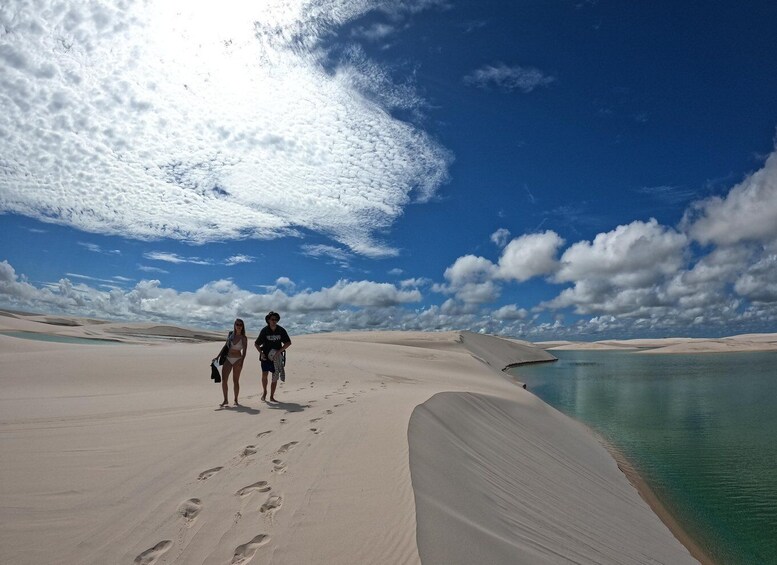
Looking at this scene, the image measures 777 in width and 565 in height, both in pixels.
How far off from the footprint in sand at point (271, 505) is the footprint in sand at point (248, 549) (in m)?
0.45

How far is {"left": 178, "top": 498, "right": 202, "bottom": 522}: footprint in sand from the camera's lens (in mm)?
4247

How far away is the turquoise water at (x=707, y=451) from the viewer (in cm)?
812

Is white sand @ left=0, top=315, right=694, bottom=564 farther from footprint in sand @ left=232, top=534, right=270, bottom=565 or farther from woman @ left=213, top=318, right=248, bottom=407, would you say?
woman @ left=213, top=318, right=248, bottom=407

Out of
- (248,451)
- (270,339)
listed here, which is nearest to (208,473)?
(248,451)

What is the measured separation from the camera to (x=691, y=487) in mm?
10289

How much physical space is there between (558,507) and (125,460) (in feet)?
21.3

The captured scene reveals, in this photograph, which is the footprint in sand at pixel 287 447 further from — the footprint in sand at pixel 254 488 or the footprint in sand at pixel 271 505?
the footprint in sand at pixel 271 505

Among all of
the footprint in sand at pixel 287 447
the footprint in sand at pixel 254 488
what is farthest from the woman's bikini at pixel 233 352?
the footprint in sand at pixel 254 488

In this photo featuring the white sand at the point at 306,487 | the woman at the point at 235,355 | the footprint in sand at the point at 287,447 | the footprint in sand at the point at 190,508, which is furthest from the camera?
the woman at the point at 235,355

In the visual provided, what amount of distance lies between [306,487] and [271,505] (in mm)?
490

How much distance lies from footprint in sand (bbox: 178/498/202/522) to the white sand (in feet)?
0.07

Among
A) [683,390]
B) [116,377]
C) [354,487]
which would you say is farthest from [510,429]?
[683,390]

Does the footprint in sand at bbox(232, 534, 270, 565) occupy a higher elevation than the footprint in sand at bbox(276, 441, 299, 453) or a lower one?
lower

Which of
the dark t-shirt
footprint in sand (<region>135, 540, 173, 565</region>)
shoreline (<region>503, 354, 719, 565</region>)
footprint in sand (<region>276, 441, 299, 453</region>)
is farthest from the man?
shoreline (<region>503, 354, 719, 565</region>)
